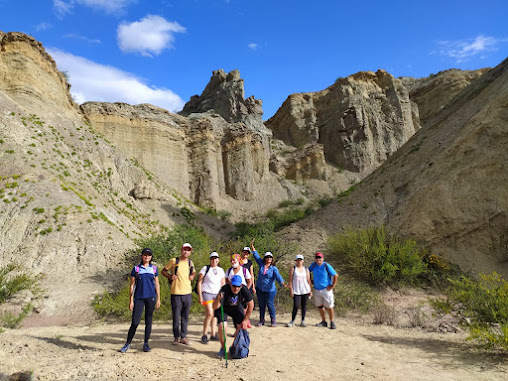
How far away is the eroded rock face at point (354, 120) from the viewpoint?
1807 inches

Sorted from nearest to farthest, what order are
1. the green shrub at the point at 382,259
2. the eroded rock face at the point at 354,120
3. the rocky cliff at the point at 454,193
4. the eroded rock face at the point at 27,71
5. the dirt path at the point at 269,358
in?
the dirt path at the point at 269,358, the green shrub at the point at 382,259, the rocky cliff at the point at 454,193, the eroded rock face at the point at 27,71, the eroded rock face at the point at 354,120

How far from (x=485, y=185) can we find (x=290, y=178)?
30421 millimetres

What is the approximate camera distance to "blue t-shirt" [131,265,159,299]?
5.57 metres

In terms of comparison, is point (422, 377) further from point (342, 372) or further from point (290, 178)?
point (290, 178)

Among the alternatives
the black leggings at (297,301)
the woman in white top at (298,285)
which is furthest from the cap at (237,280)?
the black leggings at (297,301)

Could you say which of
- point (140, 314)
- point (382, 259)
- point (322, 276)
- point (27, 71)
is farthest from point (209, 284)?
point (27, 71)

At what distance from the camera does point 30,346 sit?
5.54 metres

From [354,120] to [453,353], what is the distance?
4338cm

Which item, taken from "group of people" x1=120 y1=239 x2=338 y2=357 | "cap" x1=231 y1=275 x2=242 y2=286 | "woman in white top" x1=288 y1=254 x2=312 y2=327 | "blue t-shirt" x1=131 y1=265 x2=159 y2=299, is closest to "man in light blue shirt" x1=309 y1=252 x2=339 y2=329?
"group of people" x1=120 y1=239 x2=338 y2=357

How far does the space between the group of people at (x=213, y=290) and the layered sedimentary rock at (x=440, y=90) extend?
4947 centimetres

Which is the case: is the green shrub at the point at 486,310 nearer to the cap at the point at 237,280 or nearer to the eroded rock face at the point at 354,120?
the cap at the point at 237,280

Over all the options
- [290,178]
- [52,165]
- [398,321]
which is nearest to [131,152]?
[52,165]

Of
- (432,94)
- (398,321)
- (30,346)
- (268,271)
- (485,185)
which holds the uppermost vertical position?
(432,94)

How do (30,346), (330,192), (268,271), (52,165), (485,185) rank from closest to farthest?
(30,346) < (268,271) < (485,185) < (52,165) < (330,192)
